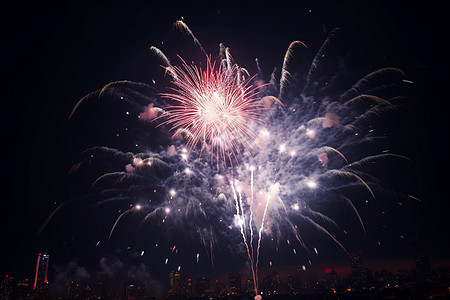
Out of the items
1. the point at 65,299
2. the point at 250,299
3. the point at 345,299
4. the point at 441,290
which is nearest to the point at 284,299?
the point at 250,299

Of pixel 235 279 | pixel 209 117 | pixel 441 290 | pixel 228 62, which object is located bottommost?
pixel 441 290

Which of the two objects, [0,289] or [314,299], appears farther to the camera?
[0,289]

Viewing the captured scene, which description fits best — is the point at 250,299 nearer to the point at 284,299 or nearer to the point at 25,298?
the point at 284,299

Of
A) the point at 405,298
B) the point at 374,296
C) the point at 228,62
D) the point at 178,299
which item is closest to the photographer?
the point at 228,62

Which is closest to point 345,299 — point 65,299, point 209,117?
point 209,117

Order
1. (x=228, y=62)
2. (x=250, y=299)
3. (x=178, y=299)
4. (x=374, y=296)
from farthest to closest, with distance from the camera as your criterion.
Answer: (x=178, y=299)
(x=250, y=299)
(x=374, y=296)
(x=228, y=62)

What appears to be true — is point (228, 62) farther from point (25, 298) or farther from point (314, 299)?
point (25, 298)

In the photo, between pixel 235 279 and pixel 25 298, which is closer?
pixel 25 298

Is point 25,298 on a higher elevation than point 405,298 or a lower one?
higher

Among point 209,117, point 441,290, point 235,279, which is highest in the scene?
point 209,117
